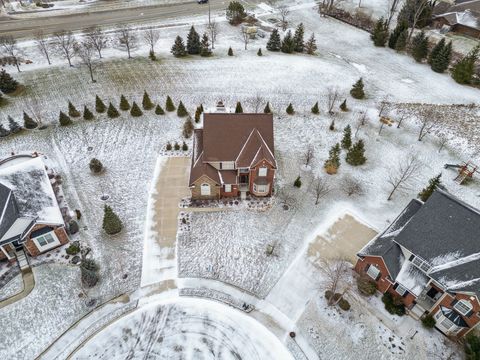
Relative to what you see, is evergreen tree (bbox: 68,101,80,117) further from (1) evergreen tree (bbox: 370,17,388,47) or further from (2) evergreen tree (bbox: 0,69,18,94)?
(1) evergreen tree (bbox: 370,17,388,47)

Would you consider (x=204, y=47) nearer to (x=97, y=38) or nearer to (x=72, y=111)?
(x=97, y=38)

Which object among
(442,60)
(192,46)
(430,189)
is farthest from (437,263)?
(192,46)

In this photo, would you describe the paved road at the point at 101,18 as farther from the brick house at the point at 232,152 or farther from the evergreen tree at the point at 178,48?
the brick house at the point at 232,152

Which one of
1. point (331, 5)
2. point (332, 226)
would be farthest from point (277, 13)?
point (332, 226)

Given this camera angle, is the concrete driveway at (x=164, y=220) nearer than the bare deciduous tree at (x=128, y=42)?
Yes

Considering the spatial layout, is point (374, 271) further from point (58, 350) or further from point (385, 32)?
point (385, 32)

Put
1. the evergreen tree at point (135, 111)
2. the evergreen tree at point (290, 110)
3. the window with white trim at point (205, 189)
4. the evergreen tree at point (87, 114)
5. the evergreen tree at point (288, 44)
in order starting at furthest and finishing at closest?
the evergreen tree at point (288, 44), the evergreen tree at point (290, 110), the evergreen tree at point (135, 111), the evergreen tree at point (87, 114), the window with white trim at point (205, 189)

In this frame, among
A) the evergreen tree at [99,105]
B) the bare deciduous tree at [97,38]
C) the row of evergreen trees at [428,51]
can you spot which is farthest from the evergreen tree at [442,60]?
the bare deciduous tree at [97,38]
